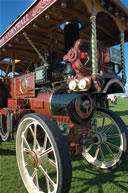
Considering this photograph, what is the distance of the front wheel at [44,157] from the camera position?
1655 millimetres

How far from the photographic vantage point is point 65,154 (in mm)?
1698

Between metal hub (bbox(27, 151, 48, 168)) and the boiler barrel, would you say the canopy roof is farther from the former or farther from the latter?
metal hub (bbox(27, 151, 48, 168))

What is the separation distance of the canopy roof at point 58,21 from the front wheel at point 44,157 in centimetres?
157

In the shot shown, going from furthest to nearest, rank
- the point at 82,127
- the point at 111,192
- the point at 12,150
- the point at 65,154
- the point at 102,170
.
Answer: the point at 12,150 < the point at 102,170 < the point at 82,127 < the point at 111,192 < the point at 65,154

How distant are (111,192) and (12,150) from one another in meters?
2.48

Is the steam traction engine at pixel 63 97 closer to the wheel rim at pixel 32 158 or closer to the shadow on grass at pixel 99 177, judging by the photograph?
the wheel rim at pixel 32 158

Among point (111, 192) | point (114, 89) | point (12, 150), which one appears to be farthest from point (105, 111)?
point (12, 150)

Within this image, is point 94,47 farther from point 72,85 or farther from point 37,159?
point 37,159

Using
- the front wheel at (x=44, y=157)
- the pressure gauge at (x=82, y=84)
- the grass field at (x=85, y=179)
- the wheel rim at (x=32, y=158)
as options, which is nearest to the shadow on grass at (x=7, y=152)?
the grass field at (x=85, y=179)

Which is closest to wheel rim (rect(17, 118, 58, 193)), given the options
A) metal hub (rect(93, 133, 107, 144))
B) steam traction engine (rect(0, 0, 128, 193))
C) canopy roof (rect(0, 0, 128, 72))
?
steam traction engine (rect(0, 0, 128, 193))

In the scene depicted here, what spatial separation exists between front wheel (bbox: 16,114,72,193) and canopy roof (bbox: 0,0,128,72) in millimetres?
1574

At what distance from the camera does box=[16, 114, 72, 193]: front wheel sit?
5.43 feet

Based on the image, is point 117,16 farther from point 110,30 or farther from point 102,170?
point 102,170

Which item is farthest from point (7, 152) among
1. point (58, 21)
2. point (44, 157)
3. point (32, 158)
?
point (58, 21)
